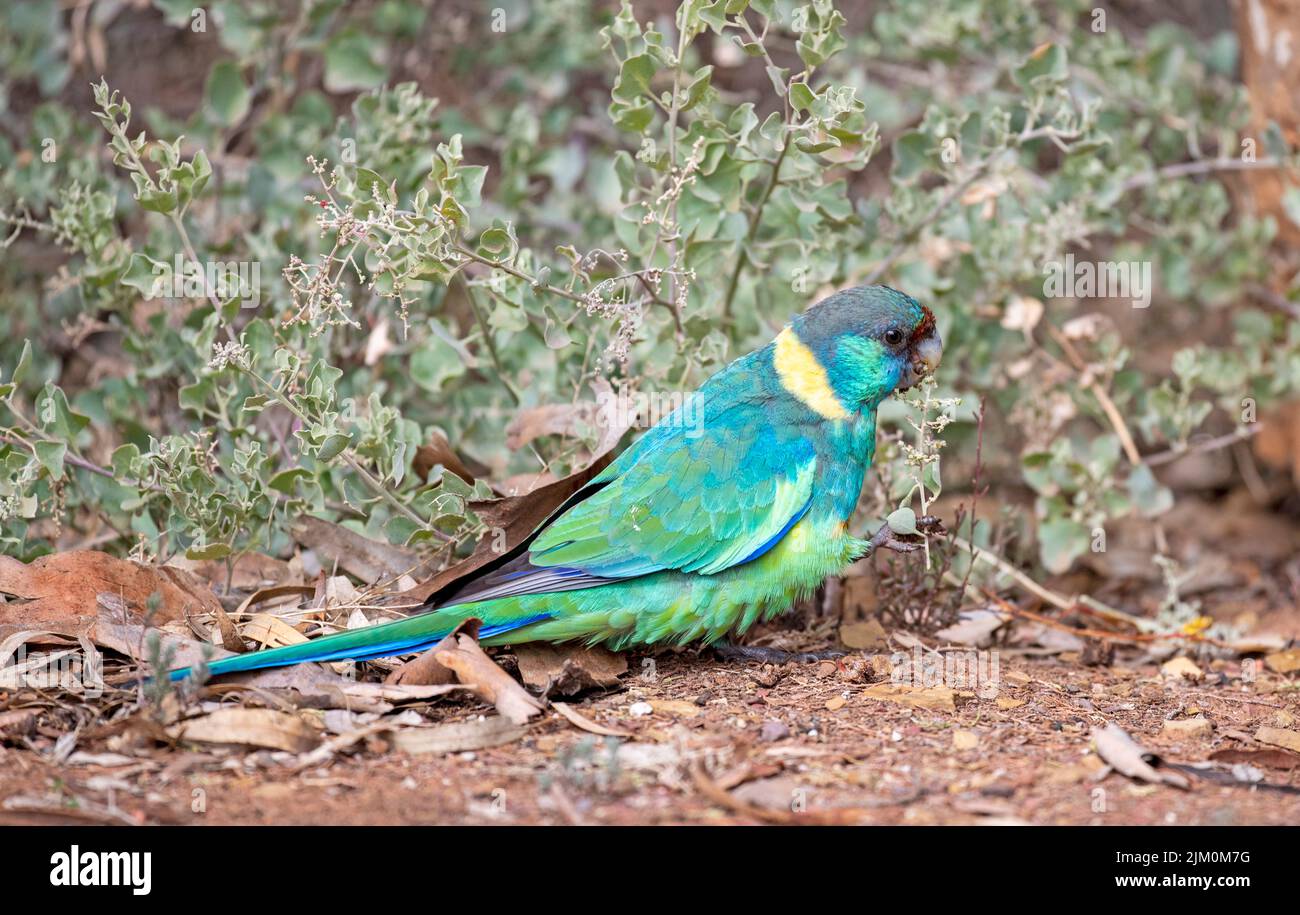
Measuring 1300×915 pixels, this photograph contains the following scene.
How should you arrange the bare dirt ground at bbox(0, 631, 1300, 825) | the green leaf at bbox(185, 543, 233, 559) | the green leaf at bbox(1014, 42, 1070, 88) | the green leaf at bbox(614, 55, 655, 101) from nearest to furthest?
the bare dirt ground at bbox(0, 631, 1300, 825) < the green leaf at bbox(185, 543, 233, 559) < the green leaf at bbox(614, 55, 655, 101) < the green leaf at bbox(1014, 42, 1070, 88)

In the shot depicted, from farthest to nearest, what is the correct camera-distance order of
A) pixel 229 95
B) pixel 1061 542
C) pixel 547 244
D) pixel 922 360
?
pixel 547 244 < pixel 229 95 < pixel 1061 542 < pixel 922 360

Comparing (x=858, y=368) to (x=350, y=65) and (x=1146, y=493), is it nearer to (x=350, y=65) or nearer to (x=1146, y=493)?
(x=1146, y=493)

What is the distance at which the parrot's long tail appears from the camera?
126 inches

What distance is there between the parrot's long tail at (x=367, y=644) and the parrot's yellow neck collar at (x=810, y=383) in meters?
1.05

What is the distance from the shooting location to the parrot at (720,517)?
3.46 m

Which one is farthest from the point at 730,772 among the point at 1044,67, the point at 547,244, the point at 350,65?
the point at 350,65

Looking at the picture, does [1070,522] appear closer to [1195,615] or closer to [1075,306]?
[1195,615]

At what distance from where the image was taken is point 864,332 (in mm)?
3834

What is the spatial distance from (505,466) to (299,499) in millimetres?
777

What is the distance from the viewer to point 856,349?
12.5ft

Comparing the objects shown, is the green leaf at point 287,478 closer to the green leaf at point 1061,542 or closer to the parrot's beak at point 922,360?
the parrot's beak at point 922,360

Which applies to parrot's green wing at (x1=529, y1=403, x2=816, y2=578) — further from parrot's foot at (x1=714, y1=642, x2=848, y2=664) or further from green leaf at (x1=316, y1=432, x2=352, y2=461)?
green leaf at (x1=316, y1=432, x2=352, y2=461)

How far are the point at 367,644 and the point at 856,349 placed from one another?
5.38 feet

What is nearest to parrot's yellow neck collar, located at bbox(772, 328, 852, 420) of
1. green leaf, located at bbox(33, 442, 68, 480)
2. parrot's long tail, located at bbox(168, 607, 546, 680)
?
parrot's long tail, located at bbox(168, 607, 546, 680)
